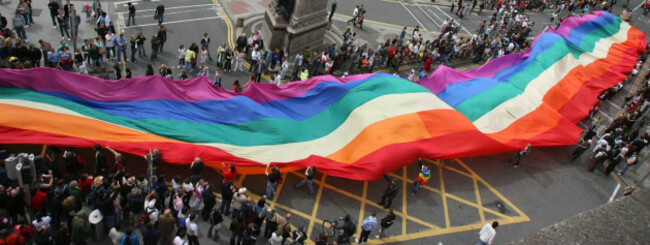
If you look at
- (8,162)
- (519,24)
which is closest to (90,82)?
(8,162)

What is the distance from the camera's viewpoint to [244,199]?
12.2 metres

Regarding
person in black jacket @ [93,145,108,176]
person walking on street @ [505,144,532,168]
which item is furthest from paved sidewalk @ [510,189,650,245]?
person walking on street @ [505,144,532,168]

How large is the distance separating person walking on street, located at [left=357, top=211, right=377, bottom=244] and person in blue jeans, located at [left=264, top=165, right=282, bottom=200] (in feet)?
9.15

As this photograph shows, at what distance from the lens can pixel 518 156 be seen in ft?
56.2

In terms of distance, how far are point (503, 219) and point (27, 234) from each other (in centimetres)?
1344

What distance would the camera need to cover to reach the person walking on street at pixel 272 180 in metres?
13.2

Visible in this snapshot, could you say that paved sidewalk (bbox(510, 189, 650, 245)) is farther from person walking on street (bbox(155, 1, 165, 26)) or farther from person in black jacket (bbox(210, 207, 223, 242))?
person walking on street (bbox(155, 1, 165, 26))

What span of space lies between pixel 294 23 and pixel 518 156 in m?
11.5

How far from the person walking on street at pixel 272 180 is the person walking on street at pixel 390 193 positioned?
334 centimetres

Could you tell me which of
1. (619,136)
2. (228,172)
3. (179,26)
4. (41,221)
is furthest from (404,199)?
(179,26)

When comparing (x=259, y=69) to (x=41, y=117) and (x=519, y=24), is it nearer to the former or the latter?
(x=41, y=117)

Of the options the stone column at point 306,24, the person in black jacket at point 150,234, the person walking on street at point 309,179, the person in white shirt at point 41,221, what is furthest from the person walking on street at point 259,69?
the person in white shirt at point 41,221

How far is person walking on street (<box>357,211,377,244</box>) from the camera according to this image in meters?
12.4

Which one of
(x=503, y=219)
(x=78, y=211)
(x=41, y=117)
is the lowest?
(x=503, y=219)
